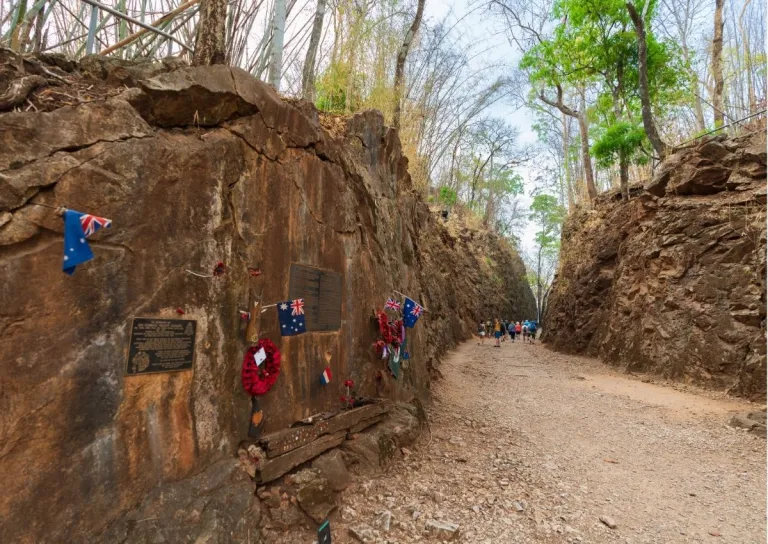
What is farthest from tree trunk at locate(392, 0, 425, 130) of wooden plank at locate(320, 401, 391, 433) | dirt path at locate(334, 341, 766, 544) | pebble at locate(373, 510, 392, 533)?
pebble at locate(373, 510, 392, 533)

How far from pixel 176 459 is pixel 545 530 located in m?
3.76

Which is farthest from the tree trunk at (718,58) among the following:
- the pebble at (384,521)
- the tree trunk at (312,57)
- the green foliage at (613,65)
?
the pebble at (384,521)

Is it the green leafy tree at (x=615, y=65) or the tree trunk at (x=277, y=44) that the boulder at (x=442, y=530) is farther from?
the green leafy tree at (x=615, y=65)

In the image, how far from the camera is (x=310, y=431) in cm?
459

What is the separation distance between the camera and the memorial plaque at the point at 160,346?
10.9ft

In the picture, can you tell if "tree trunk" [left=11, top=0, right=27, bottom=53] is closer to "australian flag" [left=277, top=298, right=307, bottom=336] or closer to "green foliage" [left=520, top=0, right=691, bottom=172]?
"australian flag" [left=277, top=298, right=307, bottom=336]

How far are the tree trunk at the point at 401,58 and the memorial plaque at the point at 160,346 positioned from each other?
9.32m

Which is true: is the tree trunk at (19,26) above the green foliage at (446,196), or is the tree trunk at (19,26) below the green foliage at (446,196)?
below

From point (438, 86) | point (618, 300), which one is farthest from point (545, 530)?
point (438, 86)

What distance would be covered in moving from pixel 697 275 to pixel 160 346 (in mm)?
12654

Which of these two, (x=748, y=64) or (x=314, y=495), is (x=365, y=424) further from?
(x=748, y=64)

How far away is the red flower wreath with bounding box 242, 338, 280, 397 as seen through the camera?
4086mm

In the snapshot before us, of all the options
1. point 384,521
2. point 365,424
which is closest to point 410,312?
point 365,424

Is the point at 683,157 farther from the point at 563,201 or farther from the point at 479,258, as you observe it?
the point at 563,201
